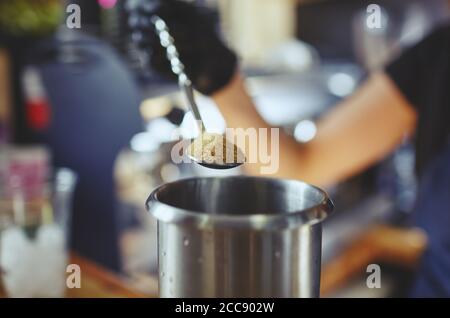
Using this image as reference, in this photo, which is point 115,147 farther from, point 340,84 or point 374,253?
point 340,84

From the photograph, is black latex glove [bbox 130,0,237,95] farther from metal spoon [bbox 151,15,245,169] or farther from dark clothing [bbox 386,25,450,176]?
dark clothing [bbox 386,25,450,176]

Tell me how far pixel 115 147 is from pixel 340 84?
2017mm

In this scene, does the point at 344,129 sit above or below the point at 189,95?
below

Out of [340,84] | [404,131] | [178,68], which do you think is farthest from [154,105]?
[340,84]

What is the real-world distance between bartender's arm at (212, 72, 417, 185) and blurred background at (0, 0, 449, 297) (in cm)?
17

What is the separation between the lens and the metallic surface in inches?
16.5

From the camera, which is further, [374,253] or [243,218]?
[374,253]

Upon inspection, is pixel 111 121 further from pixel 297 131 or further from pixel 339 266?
pixel 339 266

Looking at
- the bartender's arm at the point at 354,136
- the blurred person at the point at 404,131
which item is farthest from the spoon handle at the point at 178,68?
the bartender's arm at the point at 354,136

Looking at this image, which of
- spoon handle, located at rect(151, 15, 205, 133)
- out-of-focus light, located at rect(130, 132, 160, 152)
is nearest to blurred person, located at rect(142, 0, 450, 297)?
spoon handle, located at rect(151, 15, 205, 133)

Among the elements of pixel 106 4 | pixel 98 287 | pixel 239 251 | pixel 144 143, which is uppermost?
pixel 106 4

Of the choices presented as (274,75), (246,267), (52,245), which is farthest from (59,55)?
(274,75)

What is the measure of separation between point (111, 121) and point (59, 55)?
299 mm

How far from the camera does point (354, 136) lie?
1607mm
